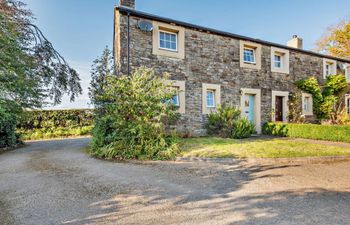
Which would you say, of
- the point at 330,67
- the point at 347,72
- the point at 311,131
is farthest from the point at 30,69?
the point at 347,72

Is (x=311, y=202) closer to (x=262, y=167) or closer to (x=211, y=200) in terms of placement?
(x=211, y=200)

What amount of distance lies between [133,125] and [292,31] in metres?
16.1

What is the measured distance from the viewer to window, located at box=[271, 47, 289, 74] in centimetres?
1353

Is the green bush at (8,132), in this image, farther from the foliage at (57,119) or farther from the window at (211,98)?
the window at (211,98)

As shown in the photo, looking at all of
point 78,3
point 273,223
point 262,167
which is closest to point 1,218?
point 273,223

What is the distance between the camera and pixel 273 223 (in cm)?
269

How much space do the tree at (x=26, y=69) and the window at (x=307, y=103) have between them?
1530 cm

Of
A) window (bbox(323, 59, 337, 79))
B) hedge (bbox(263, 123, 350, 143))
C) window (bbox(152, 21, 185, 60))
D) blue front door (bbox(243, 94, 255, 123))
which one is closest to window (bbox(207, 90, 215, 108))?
blue front door (bbox(243, 94, 255, 123))

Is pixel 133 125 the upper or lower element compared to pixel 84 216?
upper

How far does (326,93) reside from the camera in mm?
15164

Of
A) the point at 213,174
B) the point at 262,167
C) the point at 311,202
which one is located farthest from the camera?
the point at 262,167

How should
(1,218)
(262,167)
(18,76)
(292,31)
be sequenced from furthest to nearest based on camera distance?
(292,31) < (18,76) < (262,167) < (1,218)

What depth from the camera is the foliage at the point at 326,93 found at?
46.9ft

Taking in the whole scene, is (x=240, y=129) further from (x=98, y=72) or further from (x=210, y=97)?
(x=98, y=72)
